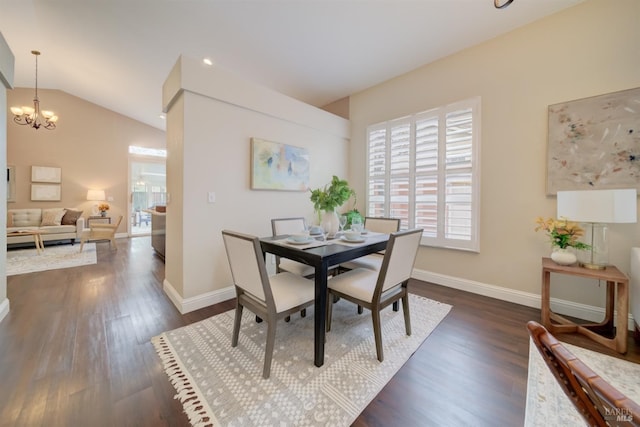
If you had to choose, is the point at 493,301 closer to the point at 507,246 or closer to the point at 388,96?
the point at 507,246

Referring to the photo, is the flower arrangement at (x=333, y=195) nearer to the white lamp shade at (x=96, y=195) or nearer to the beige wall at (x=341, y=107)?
the beige wall at (x=341, y=107)

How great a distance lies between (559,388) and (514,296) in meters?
1.36

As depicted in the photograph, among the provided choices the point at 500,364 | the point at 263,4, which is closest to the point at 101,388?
the point at 500,364

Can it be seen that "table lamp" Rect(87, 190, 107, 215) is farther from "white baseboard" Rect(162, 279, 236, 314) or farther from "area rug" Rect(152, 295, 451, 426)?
"area rug" Rect(152, 295, 451, 426)

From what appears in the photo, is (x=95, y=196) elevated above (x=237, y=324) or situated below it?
above

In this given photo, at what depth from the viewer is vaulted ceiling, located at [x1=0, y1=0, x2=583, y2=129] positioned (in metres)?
2.47

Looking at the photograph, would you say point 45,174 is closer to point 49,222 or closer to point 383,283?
point 49,222

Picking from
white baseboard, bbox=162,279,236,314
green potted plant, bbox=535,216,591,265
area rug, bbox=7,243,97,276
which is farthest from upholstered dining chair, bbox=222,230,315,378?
area rug, bbox=7,243,97,276

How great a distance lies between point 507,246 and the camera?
109 inches

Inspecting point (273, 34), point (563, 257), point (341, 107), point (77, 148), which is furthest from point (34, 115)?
point (563, 257)

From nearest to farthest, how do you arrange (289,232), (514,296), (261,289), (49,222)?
(261,289) < (514,296) < (289,232) < (49,222)

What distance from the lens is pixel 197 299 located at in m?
2.60

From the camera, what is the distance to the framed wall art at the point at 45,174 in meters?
5.77

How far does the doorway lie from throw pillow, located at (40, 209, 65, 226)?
1.44 meters
